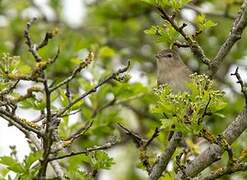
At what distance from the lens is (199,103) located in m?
4.00

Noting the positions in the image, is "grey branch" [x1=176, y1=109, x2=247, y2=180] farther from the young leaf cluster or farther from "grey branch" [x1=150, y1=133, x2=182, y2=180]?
the young leaf cluster

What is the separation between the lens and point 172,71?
5.88 m

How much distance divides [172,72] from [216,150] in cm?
155

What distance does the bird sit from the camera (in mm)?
5379

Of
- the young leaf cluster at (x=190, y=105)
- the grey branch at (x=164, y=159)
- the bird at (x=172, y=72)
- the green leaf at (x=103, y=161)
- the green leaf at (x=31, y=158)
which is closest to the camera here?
the green leaf at (x=31, y=158)

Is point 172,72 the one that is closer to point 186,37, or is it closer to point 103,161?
point 186,37

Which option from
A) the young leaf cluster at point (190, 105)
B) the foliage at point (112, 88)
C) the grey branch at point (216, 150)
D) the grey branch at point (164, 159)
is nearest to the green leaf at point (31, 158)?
the foliage at point (112, 88)

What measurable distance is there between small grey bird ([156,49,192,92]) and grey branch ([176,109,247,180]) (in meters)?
0.84

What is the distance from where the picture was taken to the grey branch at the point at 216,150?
4320 mm

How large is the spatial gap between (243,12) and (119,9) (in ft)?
17.1

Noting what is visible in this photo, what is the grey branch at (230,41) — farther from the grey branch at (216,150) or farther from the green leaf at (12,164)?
the green leaf at (12,164)

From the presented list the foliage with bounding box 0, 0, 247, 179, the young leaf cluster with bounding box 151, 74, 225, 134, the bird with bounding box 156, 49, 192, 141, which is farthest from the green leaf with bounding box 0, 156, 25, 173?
the bird with bounding box 156, 49, 192, 141

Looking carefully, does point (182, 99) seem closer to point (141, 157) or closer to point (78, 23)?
point (141, 157)

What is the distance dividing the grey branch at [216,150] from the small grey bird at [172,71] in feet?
2.77
